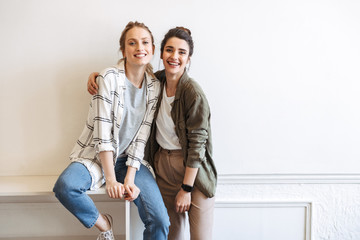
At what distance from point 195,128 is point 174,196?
0.41 m

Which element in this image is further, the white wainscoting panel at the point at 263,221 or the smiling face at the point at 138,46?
the white wainscoting panel at the point at 263,221

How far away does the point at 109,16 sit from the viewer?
1671mm

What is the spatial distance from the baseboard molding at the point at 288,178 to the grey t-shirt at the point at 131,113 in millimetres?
607

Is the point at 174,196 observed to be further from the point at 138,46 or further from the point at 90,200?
the point at 138,46

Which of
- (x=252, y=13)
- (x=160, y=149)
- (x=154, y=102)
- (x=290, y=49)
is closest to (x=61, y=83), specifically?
(x=154, y=102)

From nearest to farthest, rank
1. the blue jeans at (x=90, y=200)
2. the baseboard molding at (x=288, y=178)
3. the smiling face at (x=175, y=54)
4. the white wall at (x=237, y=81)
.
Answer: the blue jeans at (x=90, y=200), the smiling face at (x=175, y=54), the white wall at (x=237, y=81), the baseboard molding at (x=288, y=178)

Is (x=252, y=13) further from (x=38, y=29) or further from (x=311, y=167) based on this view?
(x=38, y=29)

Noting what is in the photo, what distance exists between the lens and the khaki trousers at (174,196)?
1521mm

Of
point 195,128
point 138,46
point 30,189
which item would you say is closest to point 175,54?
point 138,46

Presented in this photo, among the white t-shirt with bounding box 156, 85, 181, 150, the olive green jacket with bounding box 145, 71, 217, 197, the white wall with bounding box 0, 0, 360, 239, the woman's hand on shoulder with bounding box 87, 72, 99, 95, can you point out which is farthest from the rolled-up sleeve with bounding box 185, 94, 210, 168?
the woman's hand on shoulder with bounding box 87, 72, 99, 95

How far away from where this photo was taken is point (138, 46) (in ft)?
4.80

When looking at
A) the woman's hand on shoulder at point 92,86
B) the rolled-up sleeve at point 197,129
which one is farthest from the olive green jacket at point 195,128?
the woman's hand on shoulder at point 92,86

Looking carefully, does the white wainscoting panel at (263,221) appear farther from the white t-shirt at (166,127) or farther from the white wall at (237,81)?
the white t-shirt at (166,127)

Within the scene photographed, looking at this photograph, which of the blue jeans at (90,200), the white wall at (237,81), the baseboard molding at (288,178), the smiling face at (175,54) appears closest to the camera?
the blue jeans at (90,200)
